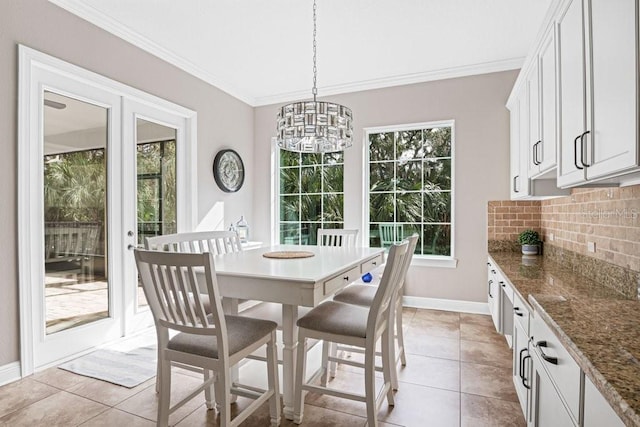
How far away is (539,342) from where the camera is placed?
1.40 m

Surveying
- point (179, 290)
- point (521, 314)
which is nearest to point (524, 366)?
point (521, 314)

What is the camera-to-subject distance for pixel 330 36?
321 centimetres

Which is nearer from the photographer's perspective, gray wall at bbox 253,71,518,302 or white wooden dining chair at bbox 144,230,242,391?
white wooden dining chair at bbox 144,230,242,391

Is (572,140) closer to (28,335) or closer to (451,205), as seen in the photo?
(451,205)

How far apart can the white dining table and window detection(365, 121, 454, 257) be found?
2.03 m

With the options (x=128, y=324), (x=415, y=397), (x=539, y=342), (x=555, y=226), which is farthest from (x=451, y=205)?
(x=128, y=324)

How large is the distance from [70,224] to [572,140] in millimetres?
Result: 3325

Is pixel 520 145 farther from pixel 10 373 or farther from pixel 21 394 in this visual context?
pixel 10 373

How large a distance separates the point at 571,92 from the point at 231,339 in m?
1.95

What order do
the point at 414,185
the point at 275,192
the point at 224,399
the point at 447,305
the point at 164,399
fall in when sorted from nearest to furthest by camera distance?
1. the point at 224,399
2. the point at 164,399
3. the point at 447,305
4. the point at 414,185
5. the point at 275,192

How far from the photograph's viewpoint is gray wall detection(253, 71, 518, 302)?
3.83m

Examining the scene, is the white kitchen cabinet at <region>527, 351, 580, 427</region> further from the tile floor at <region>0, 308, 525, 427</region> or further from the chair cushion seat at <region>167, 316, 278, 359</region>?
the chair cushion seat at <region>167, 316, 278, 359</region>

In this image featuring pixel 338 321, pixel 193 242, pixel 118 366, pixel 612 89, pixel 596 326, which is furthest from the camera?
pixel 193 242

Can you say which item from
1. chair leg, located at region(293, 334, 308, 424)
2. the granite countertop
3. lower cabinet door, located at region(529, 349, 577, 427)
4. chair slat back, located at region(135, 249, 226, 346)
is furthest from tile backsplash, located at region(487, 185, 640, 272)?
chair slat back, located at region(135, 249, 226, 346)
